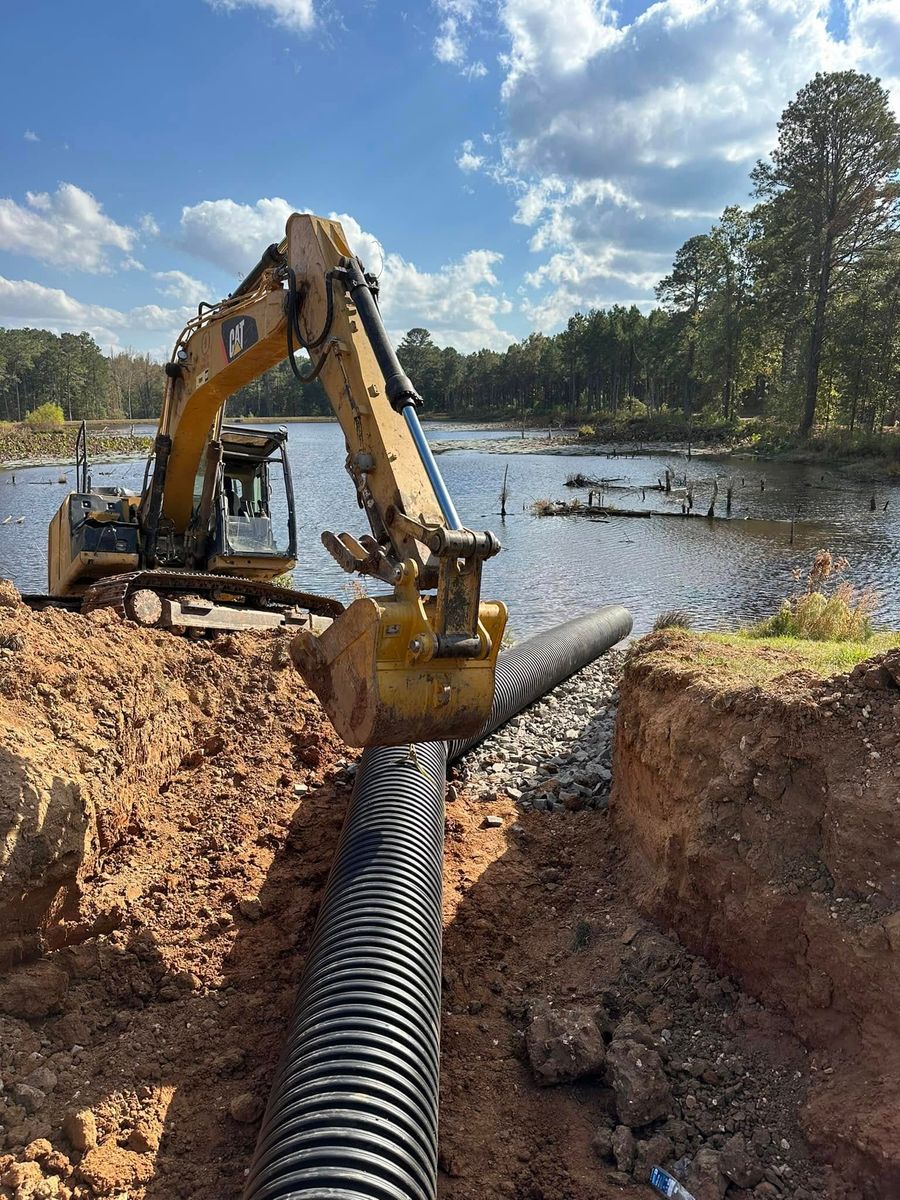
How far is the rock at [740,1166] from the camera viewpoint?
11.5 ft

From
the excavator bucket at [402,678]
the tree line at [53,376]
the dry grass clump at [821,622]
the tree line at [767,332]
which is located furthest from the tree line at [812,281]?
the tree line at [53,376]

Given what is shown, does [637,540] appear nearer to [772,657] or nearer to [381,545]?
[772,657]

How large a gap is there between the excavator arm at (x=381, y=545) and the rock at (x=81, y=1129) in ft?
6.51

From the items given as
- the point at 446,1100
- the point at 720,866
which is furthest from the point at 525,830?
the point at 446,1100

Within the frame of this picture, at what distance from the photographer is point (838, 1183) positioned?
3410 millimetres

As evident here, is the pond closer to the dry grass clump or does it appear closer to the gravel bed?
the dry grass clump

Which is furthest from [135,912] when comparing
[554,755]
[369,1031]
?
[554,755]

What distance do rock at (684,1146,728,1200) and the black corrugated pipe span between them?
126 centimetres

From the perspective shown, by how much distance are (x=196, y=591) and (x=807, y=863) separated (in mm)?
7421

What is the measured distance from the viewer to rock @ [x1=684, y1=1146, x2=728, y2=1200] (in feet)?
11.3

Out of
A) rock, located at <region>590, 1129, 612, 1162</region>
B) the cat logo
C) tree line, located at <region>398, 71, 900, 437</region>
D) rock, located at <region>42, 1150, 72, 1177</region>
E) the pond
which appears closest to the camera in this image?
rock, located at <region>42, 1150, 72, 1177</region>

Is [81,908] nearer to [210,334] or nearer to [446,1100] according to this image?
[446,1100]

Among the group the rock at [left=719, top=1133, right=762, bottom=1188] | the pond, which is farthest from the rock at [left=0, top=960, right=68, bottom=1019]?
the pond

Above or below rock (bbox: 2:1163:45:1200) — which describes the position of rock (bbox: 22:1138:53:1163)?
below
